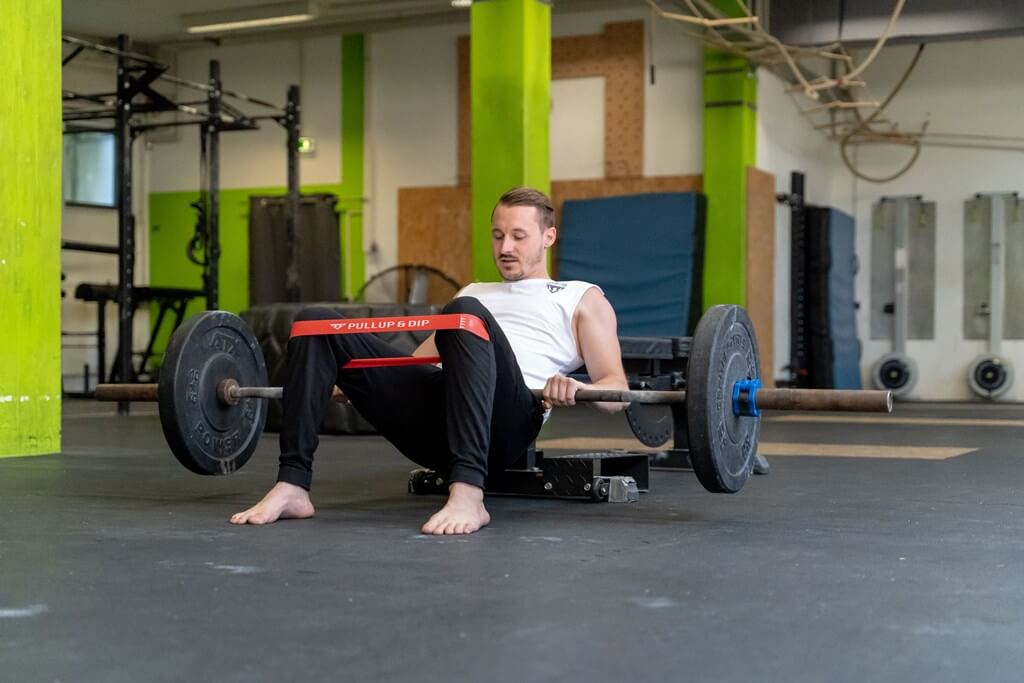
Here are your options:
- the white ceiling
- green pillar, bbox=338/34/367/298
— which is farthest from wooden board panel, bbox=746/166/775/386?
green pillar, bbox=338/34/367/298

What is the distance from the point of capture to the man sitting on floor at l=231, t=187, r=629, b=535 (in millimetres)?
2357

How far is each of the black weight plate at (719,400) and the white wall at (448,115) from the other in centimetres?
685

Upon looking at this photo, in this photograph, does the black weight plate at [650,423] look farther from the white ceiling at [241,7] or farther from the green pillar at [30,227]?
the white ceiling at [241,7]

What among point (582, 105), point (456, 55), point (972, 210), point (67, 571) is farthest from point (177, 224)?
point (67, 571)

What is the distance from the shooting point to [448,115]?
33.0 feet

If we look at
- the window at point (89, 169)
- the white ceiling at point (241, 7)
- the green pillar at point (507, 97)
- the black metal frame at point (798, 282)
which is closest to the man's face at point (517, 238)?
the green pillar at point (507, 97)

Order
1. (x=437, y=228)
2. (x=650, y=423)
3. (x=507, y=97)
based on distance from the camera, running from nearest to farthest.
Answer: (x=650, y=423) → (x=507, y=97) → (x=437, y=228)

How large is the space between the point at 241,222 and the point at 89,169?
4.80ft

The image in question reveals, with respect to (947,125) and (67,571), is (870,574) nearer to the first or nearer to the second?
(67,571)

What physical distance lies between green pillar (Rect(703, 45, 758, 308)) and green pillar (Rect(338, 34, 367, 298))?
309 cm

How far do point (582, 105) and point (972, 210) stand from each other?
359 cm

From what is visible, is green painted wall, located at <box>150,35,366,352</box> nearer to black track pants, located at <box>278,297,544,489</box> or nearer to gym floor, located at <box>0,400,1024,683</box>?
gym floor, located at <box>0,400,1024,683</box>

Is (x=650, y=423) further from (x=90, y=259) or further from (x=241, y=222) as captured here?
(x=90, y=259)

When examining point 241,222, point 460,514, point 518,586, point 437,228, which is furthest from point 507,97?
point 518,586
